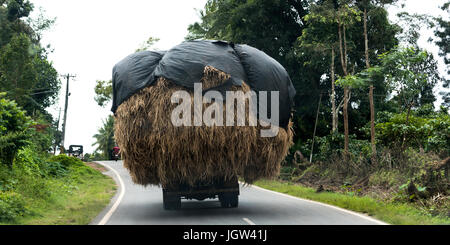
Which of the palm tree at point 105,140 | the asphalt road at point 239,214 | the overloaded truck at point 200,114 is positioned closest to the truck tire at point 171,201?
the asphalt road at point 239,214

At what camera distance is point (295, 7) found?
30156 millimetres

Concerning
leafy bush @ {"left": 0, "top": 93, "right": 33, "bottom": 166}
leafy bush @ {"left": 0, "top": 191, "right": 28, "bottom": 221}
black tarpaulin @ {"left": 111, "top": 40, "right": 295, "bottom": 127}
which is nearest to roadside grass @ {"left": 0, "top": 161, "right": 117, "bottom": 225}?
leafy bush @ {"left": 0, "top": 191, "right": 28, "bottom": 221}

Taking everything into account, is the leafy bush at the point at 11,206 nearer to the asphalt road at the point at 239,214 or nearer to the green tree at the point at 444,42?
the asphalt road at the point at 239,214

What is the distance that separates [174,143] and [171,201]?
8.60 feet

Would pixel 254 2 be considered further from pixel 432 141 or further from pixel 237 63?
pixel 237 63

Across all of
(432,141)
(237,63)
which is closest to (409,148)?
(432,141)

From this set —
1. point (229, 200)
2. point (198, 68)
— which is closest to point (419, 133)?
point (229, 200)

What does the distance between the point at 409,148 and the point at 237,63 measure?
28.7 feet

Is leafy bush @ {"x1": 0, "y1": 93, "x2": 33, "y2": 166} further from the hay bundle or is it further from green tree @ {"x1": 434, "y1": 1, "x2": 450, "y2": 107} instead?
green tree @ {"x1": 434, "y1": 1, "x2": 450, "y2": 107}

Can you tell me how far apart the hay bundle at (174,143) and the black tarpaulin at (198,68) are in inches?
7.9

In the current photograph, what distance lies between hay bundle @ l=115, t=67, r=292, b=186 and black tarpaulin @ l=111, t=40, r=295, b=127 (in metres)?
0.20

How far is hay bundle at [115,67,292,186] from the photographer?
972cm

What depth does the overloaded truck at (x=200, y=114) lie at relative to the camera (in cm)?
974
